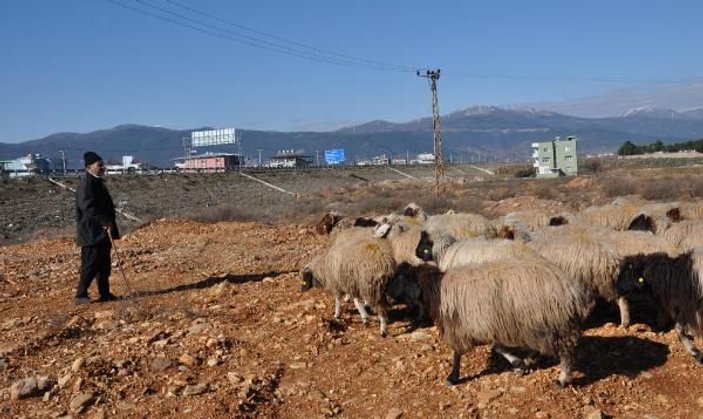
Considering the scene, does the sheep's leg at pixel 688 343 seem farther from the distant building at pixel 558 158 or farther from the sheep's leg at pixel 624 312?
the distant building at pixel 558 158

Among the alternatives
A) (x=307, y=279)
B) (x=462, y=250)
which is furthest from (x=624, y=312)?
(x=307, y=279)

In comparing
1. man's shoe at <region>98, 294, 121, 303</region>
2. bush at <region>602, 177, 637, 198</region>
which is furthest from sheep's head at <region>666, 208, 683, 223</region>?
bush at <region>602, 177, 637, 198</region>

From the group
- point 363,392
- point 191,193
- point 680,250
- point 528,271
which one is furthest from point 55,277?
point 191,193

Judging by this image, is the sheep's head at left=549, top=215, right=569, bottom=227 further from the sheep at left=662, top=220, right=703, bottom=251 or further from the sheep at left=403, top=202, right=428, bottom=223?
the sheep at left=403, top=202, right=428, bottom=223

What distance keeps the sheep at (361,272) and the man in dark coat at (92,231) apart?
12.5 ft

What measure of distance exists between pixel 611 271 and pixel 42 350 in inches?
277

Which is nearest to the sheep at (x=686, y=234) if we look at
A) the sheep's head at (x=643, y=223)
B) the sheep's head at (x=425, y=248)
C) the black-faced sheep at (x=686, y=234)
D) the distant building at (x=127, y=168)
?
the black-faced sheep at (x=686, y=234)

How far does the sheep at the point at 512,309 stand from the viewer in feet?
19.5

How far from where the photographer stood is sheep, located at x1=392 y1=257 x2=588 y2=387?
19.5 ft

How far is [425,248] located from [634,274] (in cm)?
282

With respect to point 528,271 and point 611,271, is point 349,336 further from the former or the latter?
point 611,271

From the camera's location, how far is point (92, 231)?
10.2 metres

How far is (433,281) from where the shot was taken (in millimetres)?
6781

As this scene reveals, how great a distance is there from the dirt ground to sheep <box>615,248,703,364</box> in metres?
0.28
